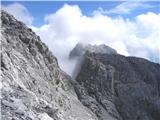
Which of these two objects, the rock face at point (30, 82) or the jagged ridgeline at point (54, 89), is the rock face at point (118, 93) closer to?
the jagged ridgeline at point (54, 89)

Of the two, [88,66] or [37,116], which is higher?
[88,66]

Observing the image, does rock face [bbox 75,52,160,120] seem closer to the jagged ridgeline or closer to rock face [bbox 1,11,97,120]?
the jagged ridgeline

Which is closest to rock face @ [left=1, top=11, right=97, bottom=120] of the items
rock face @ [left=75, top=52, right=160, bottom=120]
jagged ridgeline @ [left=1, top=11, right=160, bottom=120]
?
jagged ridgeline @ [left=1, top=11, right=160, bottom=120]

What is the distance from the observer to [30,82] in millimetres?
111688

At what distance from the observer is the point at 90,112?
16000 centimetres

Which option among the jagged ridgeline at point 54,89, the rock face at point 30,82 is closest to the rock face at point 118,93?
the jagged ridgeline at point 54,89

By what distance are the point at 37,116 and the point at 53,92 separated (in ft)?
202

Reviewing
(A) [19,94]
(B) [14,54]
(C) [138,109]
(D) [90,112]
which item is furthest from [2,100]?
(C) [138,109]

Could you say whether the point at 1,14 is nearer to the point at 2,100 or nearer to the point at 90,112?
the point at 90,112

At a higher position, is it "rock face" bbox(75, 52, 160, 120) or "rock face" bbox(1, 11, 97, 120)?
"rock face" bbox(75, 52, 160, 120)

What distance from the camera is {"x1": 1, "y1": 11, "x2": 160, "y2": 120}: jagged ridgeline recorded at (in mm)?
76312

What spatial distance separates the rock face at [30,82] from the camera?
73000 millimetres

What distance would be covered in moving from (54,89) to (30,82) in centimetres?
2655

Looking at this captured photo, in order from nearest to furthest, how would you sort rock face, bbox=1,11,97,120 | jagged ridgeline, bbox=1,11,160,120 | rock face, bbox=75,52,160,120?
rock face, bbox=1,11,97,120 → jagged ridgeline, bbox=1,11,160,120 → rock face, bbox=75,52,160,120
